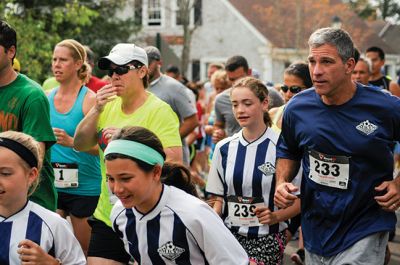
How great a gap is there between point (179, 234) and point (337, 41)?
1.51 meters

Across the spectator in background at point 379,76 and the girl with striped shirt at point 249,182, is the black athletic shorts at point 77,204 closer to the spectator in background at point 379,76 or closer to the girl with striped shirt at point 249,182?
the girl with striped shirt at point 249,182

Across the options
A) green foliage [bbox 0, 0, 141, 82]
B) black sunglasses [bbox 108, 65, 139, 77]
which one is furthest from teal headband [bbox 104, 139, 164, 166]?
green foliage [bbox 0, 0, 141, 82]

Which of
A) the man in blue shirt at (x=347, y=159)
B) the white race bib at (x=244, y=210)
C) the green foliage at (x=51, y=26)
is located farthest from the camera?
the green foliage at (x=51, y=26)

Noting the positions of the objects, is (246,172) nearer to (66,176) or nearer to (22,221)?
(66,176)

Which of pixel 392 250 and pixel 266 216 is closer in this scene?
pixel 266 216

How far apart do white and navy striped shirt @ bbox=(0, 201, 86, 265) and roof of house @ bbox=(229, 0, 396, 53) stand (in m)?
39.2

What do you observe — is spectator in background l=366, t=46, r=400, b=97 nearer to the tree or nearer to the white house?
the white house

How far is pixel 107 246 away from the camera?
5.82 metres

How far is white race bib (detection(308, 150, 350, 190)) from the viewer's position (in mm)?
5004

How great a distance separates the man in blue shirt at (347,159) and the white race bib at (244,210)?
975mm

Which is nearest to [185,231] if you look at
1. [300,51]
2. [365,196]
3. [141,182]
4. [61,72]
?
[141,182]

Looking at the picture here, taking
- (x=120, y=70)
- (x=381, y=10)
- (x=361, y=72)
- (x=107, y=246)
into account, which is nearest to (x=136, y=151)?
(x=107, y=246)

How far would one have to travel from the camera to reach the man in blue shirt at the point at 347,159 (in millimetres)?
4977

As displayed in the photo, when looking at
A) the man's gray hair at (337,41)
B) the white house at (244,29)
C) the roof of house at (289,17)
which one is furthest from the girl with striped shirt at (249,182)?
the white house at (244,29)
